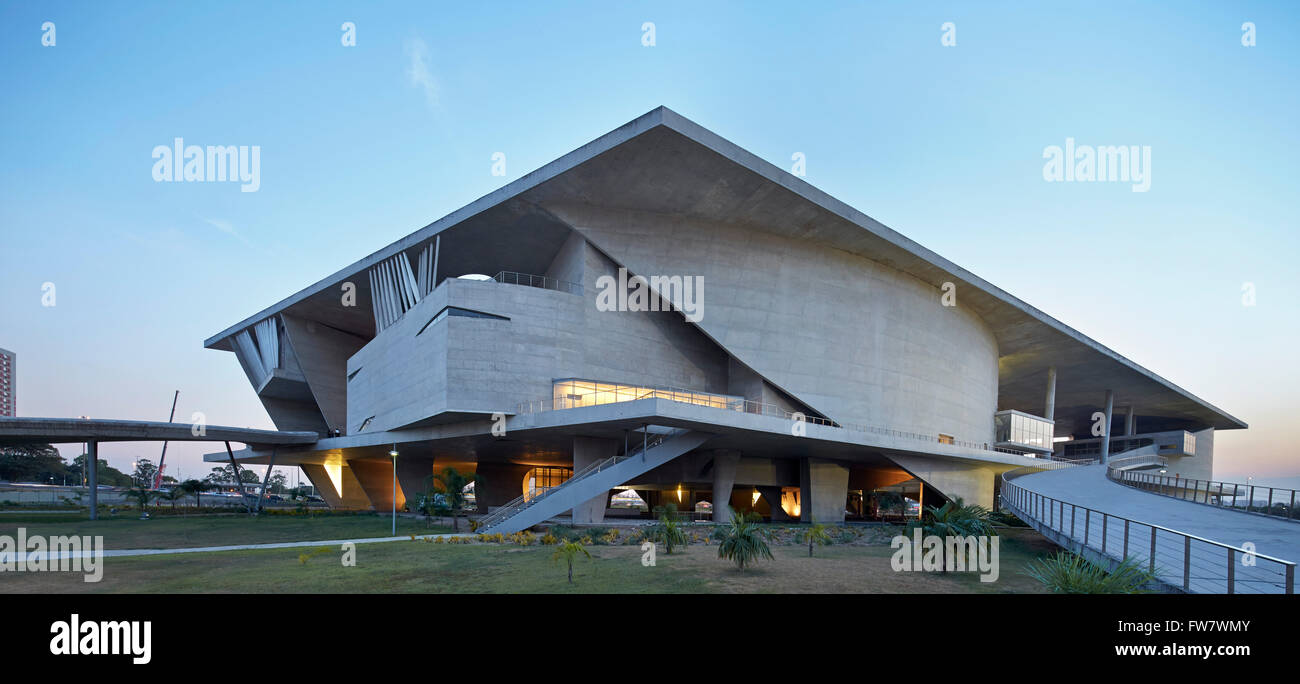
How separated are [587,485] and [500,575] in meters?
12.4

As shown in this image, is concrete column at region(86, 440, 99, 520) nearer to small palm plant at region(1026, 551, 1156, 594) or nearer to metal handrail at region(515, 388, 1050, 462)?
metal handrail at region(515, 388, 1050, 462)

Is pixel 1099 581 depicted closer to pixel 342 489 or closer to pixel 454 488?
pixel 454 488

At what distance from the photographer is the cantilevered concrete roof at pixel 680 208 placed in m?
26.6

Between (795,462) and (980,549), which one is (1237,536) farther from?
(795,462)

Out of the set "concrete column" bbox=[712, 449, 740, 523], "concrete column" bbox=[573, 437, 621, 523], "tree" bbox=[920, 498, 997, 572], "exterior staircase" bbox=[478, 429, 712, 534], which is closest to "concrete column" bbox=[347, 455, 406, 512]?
"concrete column" bbox=[573, 437, 621, 523]

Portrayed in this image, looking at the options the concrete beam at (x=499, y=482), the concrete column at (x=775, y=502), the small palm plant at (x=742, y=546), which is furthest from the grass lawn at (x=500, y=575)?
the concrete beam at (x=499, y=482)

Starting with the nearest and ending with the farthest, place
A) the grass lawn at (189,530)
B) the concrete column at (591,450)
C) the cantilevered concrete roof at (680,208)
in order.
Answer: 1. the grass lawn at (189,530)
2. the cantilevered concrete roof at (680,208)
3. the concrete column at (591,450)

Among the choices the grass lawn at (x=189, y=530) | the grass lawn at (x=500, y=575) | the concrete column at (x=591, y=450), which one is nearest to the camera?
the grass lawn at (x=500, y=575)

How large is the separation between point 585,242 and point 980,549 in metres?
22.1

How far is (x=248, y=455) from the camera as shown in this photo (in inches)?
1960

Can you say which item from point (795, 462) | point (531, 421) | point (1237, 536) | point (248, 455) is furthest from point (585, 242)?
point (248, 455)

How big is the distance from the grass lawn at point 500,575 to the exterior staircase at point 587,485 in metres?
7.30

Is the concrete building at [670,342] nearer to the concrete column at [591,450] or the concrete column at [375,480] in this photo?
the concrete column at [591,450]
